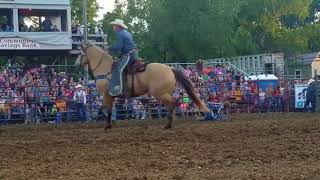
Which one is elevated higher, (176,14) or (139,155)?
(176,14)

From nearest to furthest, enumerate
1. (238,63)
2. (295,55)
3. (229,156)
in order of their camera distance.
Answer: (229,156) → (238,63) → (295,55)

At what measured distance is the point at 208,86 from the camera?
63.1ft

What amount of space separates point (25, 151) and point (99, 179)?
9.13 ft

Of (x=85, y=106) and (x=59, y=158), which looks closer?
(x=59, y=158)

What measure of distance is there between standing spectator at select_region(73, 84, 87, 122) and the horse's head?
4819 millimetres

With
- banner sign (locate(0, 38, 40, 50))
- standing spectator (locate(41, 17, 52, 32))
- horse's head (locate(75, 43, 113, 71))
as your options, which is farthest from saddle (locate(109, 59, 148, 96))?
standing spectator (locate(41, 17, 52, 32))

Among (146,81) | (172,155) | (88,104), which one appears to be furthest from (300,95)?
(172,155)

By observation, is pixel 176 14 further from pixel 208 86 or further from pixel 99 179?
pixel 99 179

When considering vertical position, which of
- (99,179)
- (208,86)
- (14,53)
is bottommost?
(99,179)

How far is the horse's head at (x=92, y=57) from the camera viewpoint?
39.7 feet

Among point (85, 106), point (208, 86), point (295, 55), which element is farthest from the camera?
point (295, 55)

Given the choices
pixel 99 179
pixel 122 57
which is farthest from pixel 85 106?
pixel 99 179

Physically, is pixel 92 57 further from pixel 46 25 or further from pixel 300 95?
pixel 46 25

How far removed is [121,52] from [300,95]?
11077mm
